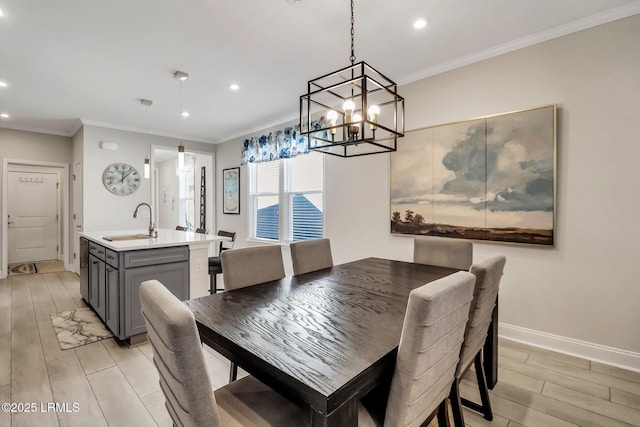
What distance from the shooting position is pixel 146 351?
8.54 ft

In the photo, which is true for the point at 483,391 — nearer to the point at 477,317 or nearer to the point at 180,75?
the point at 477,317

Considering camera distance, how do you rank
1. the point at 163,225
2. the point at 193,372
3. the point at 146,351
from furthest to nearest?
the point at 163,225 → the point at 146,351 → the point at 193,372

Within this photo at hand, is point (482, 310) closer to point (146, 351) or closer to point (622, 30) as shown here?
point (622, 30)

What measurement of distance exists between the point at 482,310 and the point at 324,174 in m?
→ 2.94

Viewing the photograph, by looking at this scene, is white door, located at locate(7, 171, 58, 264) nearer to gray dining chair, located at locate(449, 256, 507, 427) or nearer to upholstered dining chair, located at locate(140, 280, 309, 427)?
upholstered dining chair, located at locate(140, 280, 309, 427)

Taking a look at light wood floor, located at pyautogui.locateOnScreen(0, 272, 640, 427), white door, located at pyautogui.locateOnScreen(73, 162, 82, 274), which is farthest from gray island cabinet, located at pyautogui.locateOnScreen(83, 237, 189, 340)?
white door, located at pyautogui.locateOnScreen(73, 162, 82, 274)

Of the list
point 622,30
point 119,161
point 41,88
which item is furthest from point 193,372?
point 119,161

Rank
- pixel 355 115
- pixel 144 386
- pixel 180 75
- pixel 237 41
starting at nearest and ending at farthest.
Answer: pixel 355 115, pixel 144 386, pixel 237 41, pixel 180 75

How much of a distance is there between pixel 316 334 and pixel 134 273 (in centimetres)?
217

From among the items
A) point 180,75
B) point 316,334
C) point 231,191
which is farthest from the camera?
point 231,191

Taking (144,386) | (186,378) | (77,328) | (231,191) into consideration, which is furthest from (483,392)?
(231,191)

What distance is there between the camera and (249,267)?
1.95 meters

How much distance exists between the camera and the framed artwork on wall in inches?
227

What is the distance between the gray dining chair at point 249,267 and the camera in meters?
1.84
